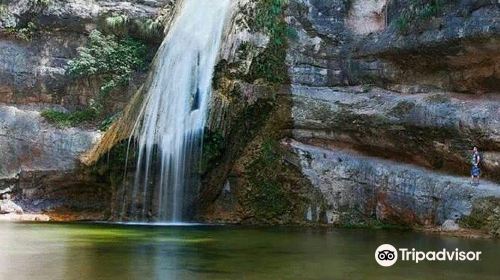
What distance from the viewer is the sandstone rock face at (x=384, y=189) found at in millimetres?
14500

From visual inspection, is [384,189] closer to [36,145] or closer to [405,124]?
[405,124]

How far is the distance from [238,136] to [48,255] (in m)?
9.80

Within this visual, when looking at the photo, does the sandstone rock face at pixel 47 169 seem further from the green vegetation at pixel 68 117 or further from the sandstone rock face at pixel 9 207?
the green vegetation at pixel 68 117

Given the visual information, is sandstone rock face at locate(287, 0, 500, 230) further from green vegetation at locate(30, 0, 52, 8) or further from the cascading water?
green vegetation at locate(30, 0, 52, 8)

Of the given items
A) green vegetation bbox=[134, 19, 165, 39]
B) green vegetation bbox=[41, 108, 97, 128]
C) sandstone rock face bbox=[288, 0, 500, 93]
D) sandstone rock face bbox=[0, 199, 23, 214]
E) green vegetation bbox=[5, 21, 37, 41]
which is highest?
green vegetation bbox=[134, 19, 165, 39]

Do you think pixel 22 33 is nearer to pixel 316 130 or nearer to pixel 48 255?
pixel 316 130

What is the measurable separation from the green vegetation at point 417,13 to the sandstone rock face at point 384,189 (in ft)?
13.4

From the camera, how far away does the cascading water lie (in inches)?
726

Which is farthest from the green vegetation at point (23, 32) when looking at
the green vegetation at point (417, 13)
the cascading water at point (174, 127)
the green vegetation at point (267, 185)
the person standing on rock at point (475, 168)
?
the person standing on rock at point (475, 168)

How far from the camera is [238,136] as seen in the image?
18625 mm

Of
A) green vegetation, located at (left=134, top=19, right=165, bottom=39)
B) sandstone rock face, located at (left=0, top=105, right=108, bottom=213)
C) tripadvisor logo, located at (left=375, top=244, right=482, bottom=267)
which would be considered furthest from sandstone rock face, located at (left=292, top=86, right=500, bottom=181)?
sandstone rock face, located at (left=0, top=105, right=108, bottom=213)

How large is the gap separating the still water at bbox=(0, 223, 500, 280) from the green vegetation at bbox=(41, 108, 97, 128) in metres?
7.52

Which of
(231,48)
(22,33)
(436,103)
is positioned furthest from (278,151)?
(22,33)

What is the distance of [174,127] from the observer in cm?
1902
